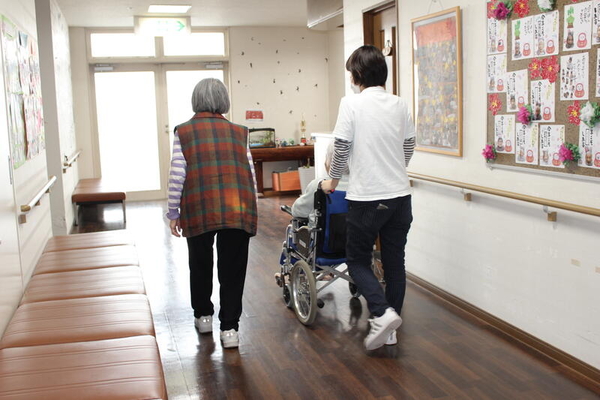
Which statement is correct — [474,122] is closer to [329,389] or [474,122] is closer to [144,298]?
[329,389]

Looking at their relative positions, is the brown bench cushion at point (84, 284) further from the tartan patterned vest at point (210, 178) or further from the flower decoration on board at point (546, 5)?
the flower decoration on board at point (546, 5)

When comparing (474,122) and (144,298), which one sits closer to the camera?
(144,298)

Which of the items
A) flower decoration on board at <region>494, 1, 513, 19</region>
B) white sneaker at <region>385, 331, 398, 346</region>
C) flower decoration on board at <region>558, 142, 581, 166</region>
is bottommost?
white sneaker at <region>385, 331, 398, 346</region>

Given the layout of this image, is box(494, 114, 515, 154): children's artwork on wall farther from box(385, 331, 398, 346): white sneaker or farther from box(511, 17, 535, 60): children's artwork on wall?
box(385, 331, 398, 346): white sneaker

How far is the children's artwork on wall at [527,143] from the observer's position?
3.29 meters

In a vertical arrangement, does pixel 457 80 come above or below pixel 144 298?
above

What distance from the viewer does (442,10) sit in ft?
13.6

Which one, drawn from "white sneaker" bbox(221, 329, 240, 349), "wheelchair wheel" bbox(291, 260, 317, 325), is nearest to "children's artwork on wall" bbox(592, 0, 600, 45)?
"wheelchair wheel" bbox(291, 260, 317, 325)

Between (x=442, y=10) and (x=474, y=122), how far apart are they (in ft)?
2.61

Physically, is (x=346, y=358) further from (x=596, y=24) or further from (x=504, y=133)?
(x=596, y=24)

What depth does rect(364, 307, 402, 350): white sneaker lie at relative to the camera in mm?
3229

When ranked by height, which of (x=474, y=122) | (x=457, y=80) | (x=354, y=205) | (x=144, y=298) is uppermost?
(x=457, y=80)

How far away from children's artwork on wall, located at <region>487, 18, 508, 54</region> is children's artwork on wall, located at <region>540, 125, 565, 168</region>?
56 cm

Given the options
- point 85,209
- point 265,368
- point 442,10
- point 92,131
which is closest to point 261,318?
point 265,368
